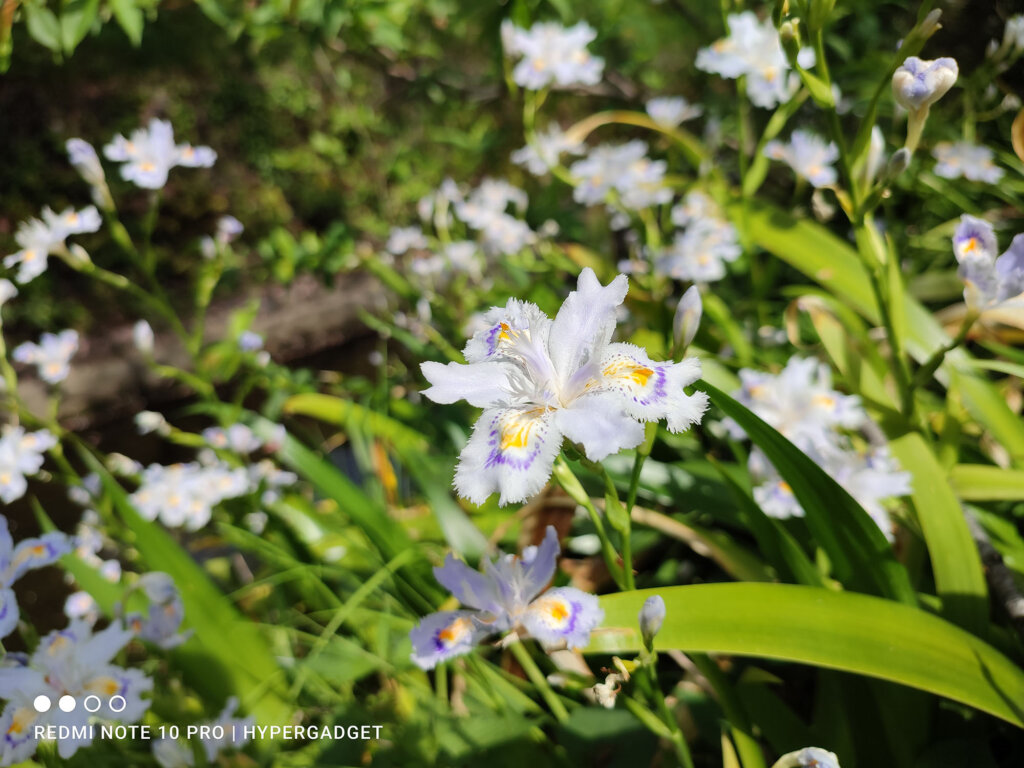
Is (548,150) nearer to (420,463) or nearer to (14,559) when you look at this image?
(420,463)

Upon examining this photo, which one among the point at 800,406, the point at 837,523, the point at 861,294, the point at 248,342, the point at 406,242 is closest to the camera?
the point at 837,523

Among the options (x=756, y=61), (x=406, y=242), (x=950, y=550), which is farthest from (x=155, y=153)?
(x=950, y=550)

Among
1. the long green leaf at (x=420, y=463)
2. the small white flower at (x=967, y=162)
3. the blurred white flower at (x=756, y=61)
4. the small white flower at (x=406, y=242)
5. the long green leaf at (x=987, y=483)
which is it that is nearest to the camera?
the long green leaf at (x=987, y=483)

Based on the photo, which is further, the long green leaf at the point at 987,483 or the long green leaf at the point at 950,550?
the long green leaf at the point at 987,483

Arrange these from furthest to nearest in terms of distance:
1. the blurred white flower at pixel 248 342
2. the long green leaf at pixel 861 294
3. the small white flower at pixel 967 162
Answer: the blurred white flower at pixel 248 342
the small white flower at pixel 967 162
the long green leaf at pixel 861 294

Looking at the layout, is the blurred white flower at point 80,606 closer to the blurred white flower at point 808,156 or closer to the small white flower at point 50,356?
the small white flower at point 50,356

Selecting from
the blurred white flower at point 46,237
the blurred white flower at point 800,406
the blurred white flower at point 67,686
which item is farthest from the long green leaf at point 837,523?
the blurred white flower at point 46,237
